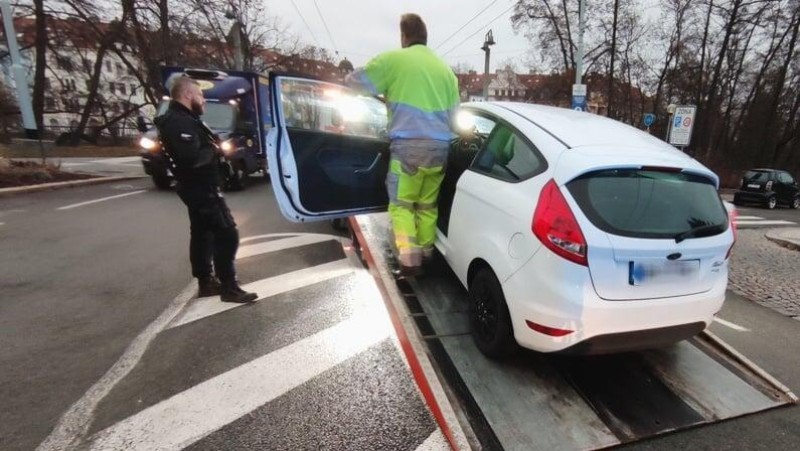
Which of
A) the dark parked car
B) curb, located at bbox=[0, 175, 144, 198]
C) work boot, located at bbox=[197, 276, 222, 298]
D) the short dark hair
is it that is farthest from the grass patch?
the dark parked car

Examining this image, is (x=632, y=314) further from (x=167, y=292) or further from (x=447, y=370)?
(x=167, y=292)

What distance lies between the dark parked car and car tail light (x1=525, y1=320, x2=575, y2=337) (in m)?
19.7

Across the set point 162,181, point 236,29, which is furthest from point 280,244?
point 236,29

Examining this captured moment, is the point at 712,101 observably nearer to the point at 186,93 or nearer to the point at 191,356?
the point at 186,93

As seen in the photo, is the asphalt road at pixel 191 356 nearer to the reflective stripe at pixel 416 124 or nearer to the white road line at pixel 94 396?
the white road line at pixel 94 396

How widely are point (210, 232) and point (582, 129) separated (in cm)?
335

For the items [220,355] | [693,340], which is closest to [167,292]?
[220,355]

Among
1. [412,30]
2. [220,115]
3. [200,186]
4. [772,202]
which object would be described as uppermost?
[412,30]

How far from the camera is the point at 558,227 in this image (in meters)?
2.38

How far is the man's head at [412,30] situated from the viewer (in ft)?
12.0

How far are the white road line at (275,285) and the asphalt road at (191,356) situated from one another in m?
0.02

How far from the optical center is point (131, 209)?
324 inches

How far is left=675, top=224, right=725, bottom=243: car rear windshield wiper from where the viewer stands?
245cm

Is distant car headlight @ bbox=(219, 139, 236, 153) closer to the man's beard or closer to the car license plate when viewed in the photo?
the man's beard
